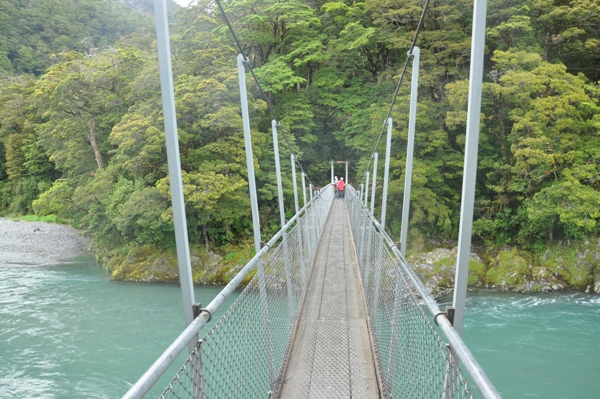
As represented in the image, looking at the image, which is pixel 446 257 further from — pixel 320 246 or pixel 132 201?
pixel 132 201

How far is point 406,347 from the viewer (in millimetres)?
1566

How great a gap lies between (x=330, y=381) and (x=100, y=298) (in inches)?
324

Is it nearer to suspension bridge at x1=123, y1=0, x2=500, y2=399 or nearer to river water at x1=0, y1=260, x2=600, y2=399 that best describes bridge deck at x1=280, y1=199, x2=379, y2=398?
suspension bridge at x1=123, y1=0, x2=500, y2=399

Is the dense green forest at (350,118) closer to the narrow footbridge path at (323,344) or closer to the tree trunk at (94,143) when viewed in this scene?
the tree trunk at (94,143)

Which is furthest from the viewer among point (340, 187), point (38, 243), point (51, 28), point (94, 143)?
point (51, 28)

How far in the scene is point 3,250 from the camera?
1388cm

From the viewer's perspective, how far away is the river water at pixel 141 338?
18.3 ft

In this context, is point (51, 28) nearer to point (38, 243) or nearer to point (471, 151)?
point (38, 243)

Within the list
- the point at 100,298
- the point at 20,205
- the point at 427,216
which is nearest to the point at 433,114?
the point at 427,216

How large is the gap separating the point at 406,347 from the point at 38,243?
15844mm

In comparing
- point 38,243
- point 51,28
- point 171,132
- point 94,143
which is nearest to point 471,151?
point 171,132

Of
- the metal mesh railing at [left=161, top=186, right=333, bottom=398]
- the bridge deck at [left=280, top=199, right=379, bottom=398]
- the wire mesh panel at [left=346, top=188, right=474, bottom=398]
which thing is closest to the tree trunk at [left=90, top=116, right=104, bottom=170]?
the bridge deck at [left=280, top=199, right=379, bottom=398]

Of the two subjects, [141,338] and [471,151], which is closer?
[471,151]

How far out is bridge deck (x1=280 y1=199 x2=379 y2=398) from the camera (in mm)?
1763
